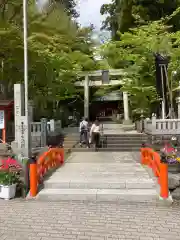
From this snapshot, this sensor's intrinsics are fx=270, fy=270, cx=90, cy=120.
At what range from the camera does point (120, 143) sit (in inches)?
641

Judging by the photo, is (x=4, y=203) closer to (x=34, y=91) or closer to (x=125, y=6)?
(x=34, y=91)

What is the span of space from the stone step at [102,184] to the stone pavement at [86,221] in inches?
36.0

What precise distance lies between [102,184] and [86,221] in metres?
2.22

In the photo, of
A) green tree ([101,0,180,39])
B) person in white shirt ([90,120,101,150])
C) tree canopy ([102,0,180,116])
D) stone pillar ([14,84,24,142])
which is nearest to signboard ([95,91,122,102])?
green tree ([101,0,180,39])

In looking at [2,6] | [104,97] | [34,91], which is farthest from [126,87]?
[104,97]

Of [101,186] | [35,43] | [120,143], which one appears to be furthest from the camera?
[120,143]

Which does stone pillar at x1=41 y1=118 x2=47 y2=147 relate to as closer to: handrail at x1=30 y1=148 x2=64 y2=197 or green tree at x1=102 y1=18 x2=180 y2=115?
handrail at x1=30 y1=148 x2=64 y2=197

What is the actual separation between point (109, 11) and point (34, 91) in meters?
17.8

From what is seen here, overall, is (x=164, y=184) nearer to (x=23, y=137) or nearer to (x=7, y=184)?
(x=7, y=184)

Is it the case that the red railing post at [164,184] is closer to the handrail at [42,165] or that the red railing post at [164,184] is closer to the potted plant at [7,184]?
the handrail at [42,165]

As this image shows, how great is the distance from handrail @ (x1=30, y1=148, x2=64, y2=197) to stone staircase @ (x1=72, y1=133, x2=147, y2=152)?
4.74 metres

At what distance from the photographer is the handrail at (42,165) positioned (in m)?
7.25

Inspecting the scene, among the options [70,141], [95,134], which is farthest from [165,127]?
[70,141]

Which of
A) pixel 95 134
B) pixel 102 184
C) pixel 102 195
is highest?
pixel 95 134
